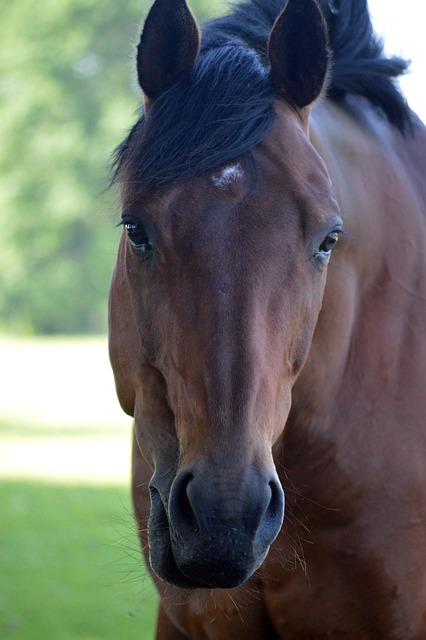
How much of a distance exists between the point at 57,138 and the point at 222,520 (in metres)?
32.6

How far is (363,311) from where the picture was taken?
111 inches

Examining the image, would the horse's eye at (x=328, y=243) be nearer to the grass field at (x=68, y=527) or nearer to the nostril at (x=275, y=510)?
the nostril at (x=275, y=510)

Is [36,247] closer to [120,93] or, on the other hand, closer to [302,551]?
[120,93]

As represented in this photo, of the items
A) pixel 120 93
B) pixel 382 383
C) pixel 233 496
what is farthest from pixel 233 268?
pixel 120 93

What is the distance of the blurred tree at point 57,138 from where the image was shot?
3316 cm

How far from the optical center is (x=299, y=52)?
2.45 metres

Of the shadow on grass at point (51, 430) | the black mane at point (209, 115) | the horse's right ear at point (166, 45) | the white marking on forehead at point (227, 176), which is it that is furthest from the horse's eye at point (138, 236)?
the shadow on grass at point (51, 430)

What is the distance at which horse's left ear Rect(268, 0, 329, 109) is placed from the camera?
241 centimetres

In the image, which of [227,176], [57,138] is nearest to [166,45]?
[227,176]

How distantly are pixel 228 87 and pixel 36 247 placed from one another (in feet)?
107

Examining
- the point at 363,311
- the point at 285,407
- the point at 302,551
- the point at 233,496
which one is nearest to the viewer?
the point at 233,496

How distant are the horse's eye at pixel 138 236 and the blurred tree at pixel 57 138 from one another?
101 ft

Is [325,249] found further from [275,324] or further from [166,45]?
[166,45]

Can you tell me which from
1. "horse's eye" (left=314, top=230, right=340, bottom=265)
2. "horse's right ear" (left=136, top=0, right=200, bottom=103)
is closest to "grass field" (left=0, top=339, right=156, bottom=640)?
"horse's eye" (left=314, top=230, right=340, bottom=265)
